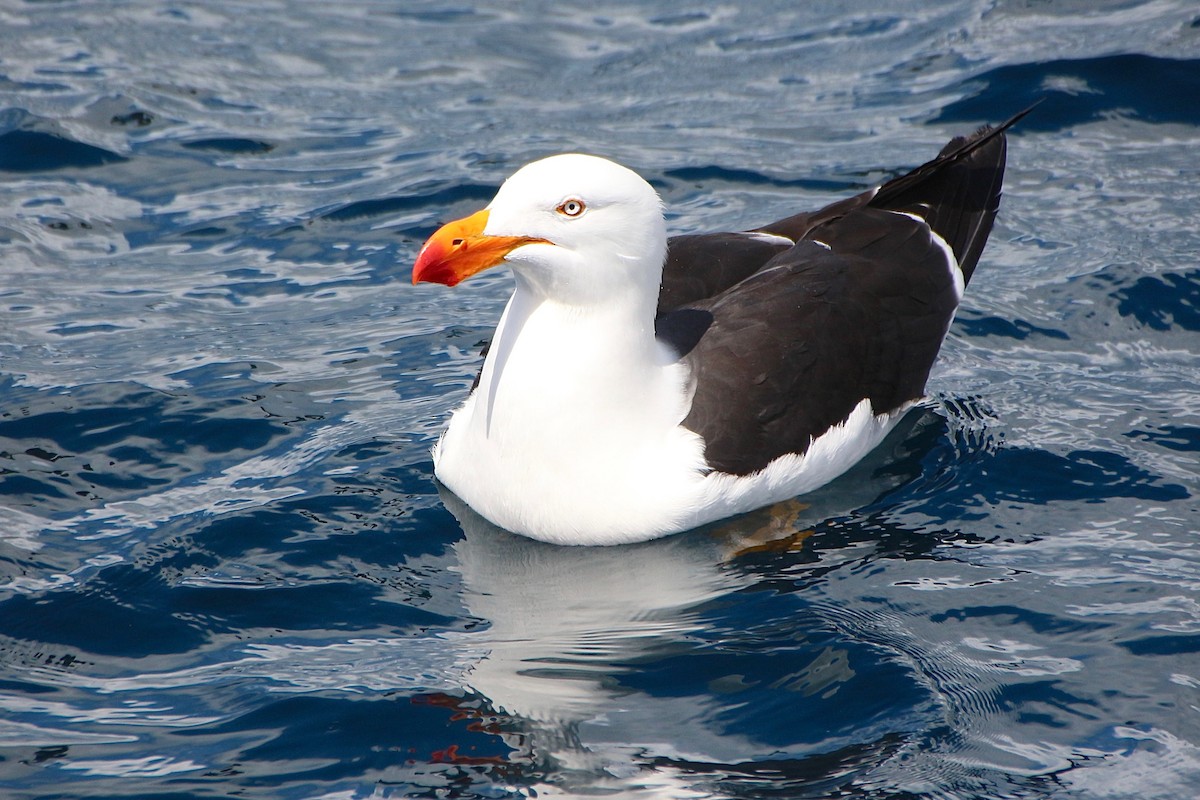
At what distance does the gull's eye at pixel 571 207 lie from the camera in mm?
5688

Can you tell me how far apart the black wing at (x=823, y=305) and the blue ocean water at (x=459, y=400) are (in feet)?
1.40

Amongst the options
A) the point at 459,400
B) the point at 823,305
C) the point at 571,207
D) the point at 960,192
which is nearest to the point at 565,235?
the point at 571,207

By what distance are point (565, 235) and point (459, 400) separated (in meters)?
2.06

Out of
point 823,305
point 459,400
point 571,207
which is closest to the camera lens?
point 571,207

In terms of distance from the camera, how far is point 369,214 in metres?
9.74

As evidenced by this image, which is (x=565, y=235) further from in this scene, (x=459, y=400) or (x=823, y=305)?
(x=459, y=400)

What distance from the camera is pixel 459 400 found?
7.60 meters

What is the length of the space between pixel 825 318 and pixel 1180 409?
192cm

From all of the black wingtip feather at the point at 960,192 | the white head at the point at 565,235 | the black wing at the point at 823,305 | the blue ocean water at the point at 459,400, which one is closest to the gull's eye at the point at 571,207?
Answer: the white head at the point at 565,235

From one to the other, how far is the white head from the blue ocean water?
1157mm

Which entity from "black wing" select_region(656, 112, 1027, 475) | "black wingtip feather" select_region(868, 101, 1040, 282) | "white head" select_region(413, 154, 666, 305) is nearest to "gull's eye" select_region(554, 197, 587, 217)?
"white head" select_region(413, 154, 666, 305)

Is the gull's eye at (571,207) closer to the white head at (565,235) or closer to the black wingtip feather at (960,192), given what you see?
the white head at (565,235)

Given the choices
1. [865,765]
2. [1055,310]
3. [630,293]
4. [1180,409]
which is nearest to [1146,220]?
[1055,310]

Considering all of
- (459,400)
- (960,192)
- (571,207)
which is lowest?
(459,400)
